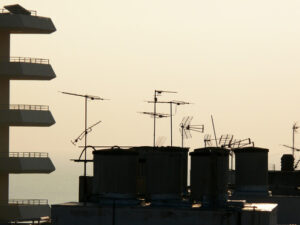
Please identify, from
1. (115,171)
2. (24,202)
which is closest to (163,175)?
(115,171)

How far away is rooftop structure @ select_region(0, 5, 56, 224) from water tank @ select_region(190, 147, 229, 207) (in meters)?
23.9

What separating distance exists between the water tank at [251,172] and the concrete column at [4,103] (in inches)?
677

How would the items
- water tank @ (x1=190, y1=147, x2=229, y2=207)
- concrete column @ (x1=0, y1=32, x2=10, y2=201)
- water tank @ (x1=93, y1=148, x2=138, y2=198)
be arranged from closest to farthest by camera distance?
water tank @ (x1=93, y1=148, x2=138, y2=198) < water tank @ (x1=190, y1=147, x2=229, y2=207) < concrete column @ (x1=0, y1=32, x2=10, y2=201)

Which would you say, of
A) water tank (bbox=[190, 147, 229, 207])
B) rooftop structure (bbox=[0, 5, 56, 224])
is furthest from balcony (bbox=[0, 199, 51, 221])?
water tank (bbox=[190, 147, 229, 207])

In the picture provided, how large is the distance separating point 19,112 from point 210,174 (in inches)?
1021

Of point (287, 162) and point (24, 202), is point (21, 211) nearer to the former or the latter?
point (24, 202)

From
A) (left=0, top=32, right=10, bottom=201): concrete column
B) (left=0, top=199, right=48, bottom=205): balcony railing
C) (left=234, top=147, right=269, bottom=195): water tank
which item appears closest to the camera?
(left=234, top=147, right=269, bottom=195): water tank

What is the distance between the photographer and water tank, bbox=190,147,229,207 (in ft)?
272

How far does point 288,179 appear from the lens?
117 metres

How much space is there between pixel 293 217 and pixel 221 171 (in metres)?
15.8

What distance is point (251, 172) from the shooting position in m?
99.4

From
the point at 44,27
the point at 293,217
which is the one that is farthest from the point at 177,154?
the point at 44,27

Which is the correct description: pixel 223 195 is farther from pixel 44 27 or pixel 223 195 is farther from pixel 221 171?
pixel 44 27

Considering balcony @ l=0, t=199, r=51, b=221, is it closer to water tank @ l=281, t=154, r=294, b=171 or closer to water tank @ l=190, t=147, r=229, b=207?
water tank @ l=281, t=154, r=294, b=171
